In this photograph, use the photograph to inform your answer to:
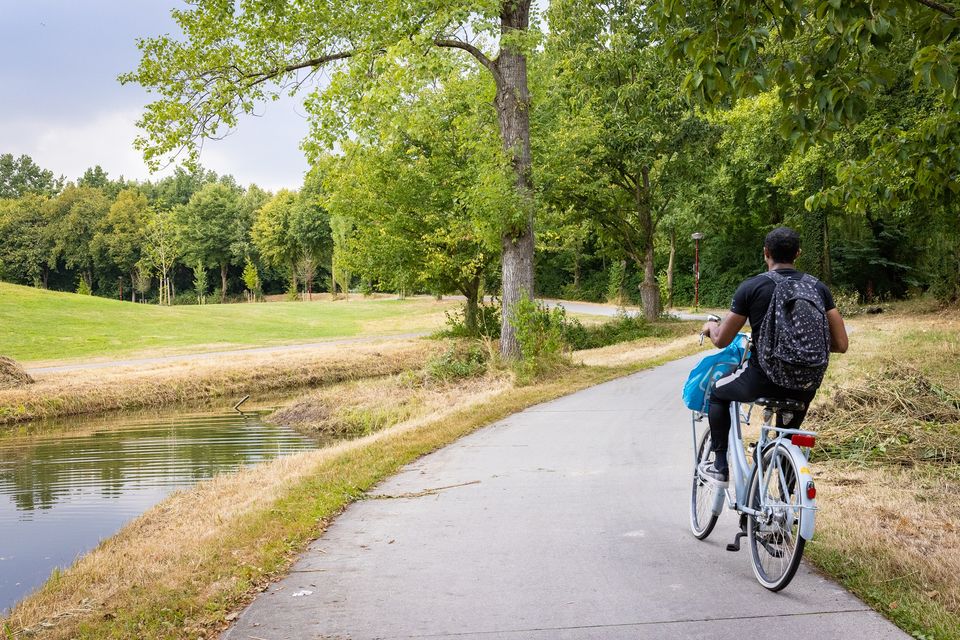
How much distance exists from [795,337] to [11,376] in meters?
21.2

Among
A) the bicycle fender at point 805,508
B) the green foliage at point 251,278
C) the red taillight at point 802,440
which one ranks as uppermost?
the green foliage at point 251,278

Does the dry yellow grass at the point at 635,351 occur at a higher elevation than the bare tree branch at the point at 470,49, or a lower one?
lower

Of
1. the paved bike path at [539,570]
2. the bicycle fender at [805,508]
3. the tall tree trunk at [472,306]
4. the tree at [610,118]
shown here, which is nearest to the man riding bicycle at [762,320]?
the bicycle fender at [805,508]

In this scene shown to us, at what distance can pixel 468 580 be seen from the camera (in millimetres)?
4680

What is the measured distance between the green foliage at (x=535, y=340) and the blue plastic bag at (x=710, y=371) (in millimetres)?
10295

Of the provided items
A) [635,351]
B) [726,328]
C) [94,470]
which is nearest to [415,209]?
[635,351]

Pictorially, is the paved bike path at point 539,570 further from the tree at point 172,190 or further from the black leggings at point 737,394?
the tree at point 172,190

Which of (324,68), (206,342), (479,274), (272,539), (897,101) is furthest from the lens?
(206,342)

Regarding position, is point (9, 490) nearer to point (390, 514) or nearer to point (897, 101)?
point (390, 514)

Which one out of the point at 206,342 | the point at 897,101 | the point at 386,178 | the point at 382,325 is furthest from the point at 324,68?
the point at 382,325

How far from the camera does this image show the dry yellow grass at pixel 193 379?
762 inches

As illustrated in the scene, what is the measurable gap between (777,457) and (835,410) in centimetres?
491

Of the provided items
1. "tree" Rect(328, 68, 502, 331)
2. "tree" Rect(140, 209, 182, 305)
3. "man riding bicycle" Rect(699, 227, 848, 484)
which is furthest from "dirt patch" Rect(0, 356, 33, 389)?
"tree" Rect(140, 209, 182, 305)

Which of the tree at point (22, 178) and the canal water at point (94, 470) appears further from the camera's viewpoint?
the tree at point (22, 178)
